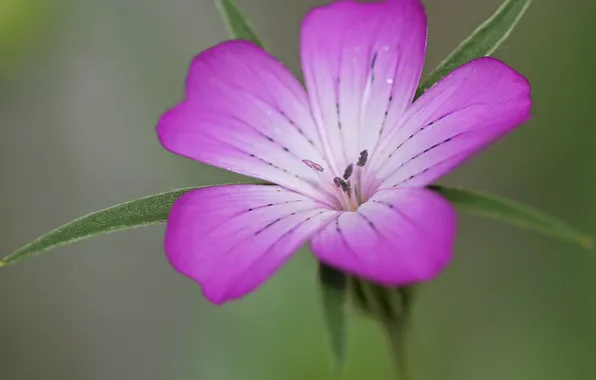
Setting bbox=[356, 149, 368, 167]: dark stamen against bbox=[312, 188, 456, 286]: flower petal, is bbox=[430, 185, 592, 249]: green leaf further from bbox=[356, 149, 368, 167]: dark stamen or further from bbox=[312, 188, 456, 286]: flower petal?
bbox=[356, 149, 368, 167]: dark stamen

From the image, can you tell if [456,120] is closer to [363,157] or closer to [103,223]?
[363,157]

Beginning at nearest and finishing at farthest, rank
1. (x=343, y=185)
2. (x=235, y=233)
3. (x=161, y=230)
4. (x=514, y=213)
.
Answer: (x=514, y=213)
(x=235, y=233)
(x=343, y=185)
(x=161, y=230)

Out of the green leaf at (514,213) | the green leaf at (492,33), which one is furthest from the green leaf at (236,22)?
the green leaf at (514,213)

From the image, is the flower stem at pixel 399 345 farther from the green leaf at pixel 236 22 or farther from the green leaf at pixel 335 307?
the green leaf at pixel 236 22

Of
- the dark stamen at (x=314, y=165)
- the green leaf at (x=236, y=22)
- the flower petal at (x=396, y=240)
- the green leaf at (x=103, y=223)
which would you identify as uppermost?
the green leaf at (x=236, y=22)

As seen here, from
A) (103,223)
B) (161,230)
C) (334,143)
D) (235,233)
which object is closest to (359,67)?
(334,143)

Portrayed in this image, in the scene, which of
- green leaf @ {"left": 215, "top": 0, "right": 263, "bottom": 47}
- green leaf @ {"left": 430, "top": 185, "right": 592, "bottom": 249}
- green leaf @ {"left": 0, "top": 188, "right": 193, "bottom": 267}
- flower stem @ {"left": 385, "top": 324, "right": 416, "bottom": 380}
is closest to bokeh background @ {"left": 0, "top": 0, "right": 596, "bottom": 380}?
flower stem @ {"left": 385, "top": 324, "right": 416, "bottom": 380}
